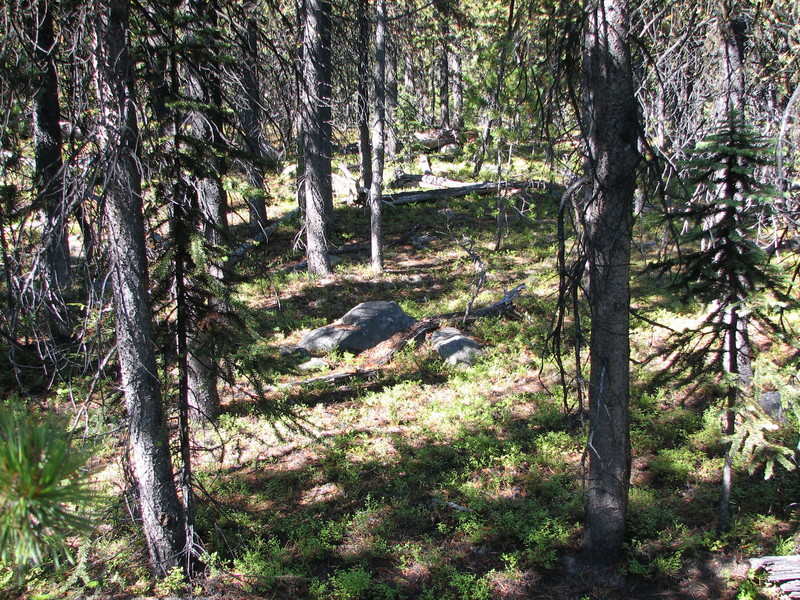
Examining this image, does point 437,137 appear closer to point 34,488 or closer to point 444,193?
point 444,193

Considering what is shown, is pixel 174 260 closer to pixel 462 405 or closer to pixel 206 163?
pixel 206 163

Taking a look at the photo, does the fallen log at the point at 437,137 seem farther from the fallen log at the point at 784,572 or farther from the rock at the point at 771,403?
the fallen log at the point at 784,572

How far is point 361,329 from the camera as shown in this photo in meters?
11.6

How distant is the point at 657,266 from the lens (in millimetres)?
6020

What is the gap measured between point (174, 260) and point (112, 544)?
344cm

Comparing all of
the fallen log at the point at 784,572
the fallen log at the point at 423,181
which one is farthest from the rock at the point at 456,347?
the fallen log at the point at 423,181

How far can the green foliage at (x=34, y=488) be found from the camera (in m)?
1.57

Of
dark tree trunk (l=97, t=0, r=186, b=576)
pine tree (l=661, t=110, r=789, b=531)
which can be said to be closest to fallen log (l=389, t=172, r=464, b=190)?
pine tree (l=661, t=110, r=789, b=531)

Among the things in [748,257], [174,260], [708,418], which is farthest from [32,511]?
[708,418]

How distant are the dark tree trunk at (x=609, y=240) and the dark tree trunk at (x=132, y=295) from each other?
12.8ft

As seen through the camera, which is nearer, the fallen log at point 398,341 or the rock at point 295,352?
the fallen log at point 398,341

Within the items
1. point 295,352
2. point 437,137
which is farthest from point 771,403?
point 437,137

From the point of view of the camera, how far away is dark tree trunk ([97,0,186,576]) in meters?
4.23

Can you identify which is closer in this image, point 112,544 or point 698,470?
point 112,544
